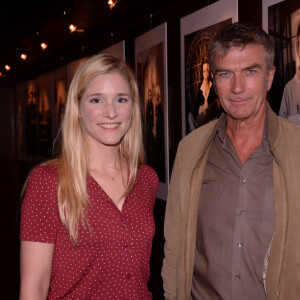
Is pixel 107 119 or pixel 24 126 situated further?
pixel 24 126

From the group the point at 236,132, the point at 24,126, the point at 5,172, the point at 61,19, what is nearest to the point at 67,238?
the point at 236,132

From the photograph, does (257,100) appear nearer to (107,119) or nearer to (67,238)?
(107,119)

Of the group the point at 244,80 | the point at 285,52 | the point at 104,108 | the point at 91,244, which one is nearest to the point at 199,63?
the point at 285,52

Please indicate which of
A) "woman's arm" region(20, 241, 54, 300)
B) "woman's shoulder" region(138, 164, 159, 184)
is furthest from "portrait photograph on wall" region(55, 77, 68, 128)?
"woman's arm" region(20, 241, 54, 300)

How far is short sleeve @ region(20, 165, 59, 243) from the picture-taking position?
5.55 feet

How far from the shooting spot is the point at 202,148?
7.02 ft

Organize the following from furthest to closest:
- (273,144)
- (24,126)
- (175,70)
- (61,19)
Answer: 1. (24,126)
2. (61,19)
3. (175,70)
4. (273,144)

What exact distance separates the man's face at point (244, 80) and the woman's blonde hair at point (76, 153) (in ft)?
1.62

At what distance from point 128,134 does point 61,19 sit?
3.20 metres

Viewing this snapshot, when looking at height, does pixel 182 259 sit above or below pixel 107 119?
below

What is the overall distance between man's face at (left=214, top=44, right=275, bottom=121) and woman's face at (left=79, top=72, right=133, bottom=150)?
1.72ft

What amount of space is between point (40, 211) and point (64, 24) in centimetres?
401

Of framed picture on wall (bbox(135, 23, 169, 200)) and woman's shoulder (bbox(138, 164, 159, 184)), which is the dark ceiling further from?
woman's shoulder (bbox(138, 164, 159, 184))

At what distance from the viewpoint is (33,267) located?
168 cm
